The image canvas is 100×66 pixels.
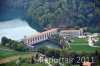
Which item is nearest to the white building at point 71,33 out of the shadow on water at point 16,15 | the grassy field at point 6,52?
the shadow on water at point 16,15

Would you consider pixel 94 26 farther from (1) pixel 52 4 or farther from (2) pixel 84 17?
(1) pixel 52 4

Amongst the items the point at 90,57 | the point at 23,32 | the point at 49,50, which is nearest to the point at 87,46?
the point at 90,57

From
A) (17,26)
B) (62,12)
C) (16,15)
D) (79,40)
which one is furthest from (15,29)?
(79,40)

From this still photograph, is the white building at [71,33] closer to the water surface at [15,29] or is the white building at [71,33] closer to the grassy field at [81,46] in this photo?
the grassy field at [81,46]

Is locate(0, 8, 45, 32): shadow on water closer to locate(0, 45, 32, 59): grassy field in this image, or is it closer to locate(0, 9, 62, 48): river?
locate(0, 9, 62, 48): river

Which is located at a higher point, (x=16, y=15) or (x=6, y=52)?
(x=16, y=15)

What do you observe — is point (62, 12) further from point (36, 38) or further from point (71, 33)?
point (36, 38)

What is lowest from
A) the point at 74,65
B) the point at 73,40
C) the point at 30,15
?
the point at 74,65

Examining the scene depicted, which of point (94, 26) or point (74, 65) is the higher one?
point (94, 26)
